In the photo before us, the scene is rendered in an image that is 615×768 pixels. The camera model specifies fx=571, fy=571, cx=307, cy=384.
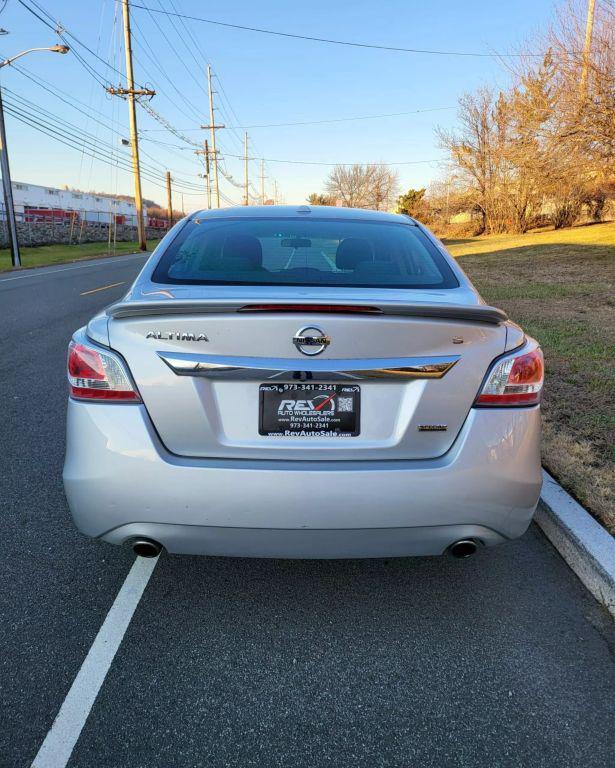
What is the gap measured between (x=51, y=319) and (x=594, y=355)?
815cm

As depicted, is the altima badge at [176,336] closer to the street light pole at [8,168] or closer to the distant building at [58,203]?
the street light pole at [8,168]

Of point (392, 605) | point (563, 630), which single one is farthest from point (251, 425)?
point (563, 630)

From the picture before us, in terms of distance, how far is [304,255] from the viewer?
293cm

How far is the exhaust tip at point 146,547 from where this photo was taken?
7.18 ft

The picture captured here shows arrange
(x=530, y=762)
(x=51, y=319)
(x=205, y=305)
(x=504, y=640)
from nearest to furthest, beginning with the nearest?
1. (x=530, y=762)
2. (x=205, y=305)
3. (x=504, y=640)
4. (x=51, y=319)

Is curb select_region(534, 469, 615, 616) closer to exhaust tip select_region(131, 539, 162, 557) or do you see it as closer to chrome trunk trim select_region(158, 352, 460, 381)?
chrome trunk trim select_region(158, 352, 460, 381)

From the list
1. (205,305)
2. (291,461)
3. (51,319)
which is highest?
(205,305)

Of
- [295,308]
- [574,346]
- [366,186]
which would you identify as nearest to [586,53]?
[574,346]

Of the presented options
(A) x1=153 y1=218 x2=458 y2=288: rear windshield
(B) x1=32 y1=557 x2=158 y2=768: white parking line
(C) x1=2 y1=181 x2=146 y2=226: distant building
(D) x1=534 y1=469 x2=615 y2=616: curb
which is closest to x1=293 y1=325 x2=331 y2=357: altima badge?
(A) x1=153 y1=218 x2=458 y2=288: rear windshield

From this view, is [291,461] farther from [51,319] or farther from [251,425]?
[51,319]

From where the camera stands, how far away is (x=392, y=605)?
252cm

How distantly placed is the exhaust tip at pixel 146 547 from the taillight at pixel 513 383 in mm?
1340

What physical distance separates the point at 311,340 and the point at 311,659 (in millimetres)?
1228

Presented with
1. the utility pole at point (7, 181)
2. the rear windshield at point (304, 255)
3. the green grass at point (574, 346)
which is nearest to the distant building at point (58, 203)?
the utility pole at point (7, 181)
